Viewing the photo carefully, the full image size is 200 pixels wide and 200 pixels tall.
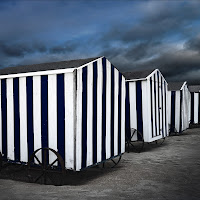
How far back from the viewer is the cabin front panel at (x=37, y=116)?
6062mm

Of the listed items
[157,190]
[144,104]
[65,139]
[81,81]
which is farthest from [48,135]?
[144,104]

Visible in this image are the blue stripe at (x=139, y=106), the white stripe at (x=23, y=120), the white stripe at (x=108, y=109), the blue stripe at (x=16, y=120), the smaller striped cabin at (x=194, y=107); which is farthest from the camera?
the smaller striped cabin at (x=194, y=107)

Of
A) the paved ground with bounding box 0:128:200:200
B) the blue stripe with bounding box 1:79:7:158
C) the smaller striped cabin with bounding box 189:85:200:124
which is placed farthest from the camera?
the smaller striped cabin with bounding box 189:85:200:124

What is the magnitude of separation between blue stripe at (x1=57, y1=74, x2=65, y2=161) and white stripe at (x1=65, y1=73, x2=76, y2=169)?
0.09m

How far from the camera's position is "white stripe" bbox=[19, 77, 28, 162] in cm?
694

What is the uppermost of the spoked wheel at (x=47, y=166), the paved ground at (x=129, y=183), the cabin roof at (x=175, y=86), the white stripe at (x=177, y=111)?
the cabin roof at (x=175, y=86)

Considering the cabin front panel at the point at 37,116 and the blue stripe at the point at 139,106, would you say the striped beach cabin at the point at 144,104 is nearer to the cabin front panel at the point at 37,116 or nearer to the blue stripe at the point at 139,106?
the blue stripe at the point at 139,106

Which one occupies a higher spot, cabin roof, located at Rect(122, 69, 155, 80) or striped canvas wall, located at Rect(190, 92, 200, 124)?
cabin roof, located at Rect(122, 69, 155, 80)

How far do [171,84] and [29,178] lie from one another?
13571 millimetres

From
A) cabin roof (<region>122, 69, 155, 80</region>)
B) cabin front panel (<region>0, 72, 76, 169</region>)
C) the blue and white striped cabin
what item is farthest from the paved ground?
cabin roof (<region>122, 69, 155, 80</region>)

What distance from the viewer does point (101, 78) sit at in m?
Result: 6.98

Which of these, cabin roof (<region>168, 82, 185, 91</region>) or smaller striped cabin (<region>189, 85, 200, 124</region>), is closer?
cabin roof (<region>168, 82, 185, 91</region>)

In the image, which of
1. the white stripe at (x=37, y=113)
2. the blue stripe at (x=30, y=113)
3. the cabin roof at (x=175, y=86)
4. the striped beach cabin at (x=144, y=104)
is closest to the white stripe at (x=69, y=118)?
the white stripe at (x=37, y=113)

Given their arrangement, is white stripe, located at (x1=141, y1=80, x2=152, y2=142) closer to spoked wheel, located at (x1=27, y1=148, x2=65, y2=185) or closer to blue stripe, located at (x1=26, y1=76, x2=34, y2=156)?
spoked wheel, located at (x1=27, y1=148, x2=65, y2=185)
